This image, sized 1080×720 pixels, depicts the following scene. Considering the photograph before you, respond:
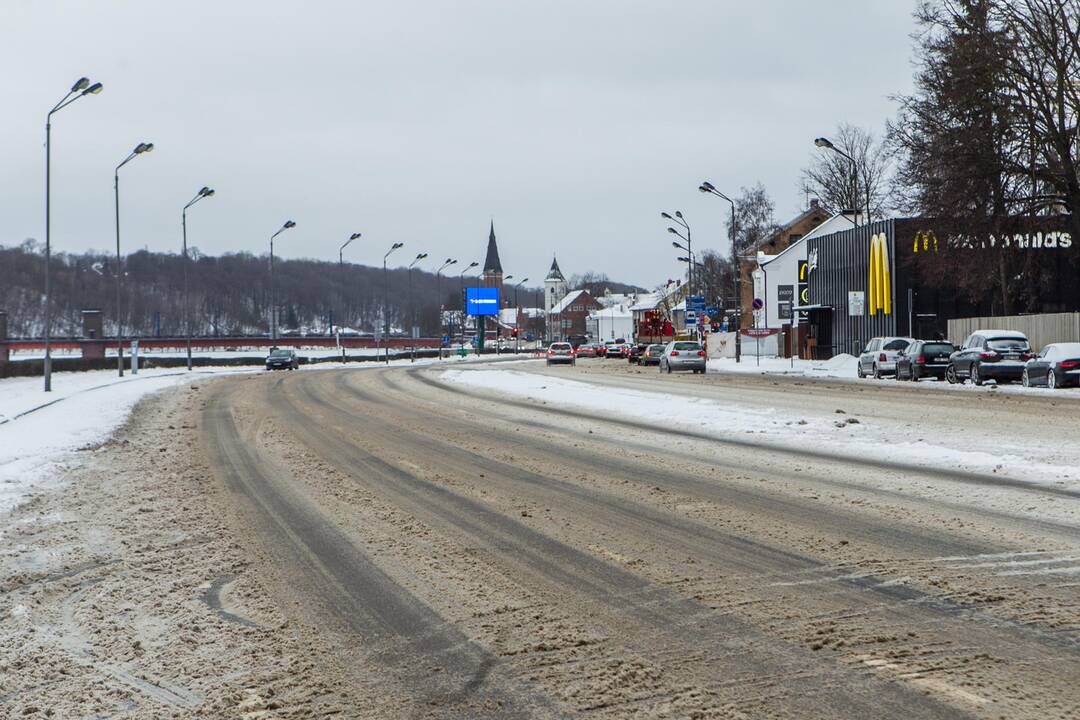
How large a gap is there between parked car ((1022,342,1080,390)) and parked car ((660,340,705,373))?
21.6 metres

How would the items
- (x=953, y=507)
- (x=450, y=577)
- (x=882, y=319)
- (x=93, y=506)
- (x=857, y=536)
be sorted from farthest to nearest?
1. (x=882, y=319)
2. (x=93, y=506)
3. (x=953, y=507)
4. (x=857, y=536)
5. (x=450, y=577)

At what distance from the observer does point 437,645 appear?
5.86 m

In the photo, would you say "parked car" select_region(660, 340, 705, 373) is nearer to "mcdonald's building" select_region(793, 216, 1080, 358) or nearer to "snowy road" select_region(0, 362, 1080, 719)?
"mcdonald's building" select_region(793, 216, 1080, 358)

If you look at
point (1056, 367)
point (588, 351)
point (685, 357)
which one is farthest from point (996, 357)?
point (588, 351)

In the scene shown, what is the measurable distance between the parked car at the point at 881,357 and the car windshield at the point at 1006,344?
7.11 metres

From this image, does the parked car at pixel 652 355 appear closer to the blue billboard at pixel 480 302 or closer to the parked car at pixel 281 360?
the parked car at pixel 281 360

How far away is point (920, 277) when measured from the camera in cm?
5934

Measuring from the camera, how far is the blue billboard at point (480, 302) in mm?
134500

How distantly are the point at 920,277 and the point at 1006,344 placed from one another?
2392 centimetres

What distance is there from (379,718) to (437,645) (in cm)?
113

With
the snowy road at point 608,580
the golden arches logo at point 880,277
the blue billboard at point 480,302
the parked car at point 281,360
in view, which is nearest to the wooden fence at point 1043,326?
the golden arches logo at point 880,277

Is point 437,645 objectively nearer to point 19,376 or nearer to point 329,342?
point 19,376

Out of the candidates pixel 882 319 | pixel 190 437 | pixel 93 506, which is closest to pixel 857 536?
pixel 93 506

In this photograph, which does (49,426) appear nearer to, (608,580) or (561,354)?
(608,580)
